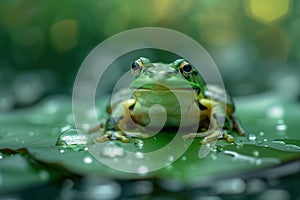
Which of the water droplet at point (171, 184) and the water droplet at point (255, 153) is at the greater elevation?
the water droplet at point (255, 153)

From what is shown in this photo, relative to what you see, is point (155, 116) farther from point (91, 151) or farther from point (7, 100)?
point (7, 100)

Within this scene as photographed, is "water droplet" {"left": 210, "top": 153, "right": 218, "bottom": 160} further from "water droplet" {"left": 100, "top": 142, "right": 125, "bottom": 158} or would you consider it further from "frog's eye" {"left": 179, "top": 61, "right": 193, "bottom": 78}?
"frog's eye" {"left": 179, "top": 61, "right": 193, "bottom": 78}

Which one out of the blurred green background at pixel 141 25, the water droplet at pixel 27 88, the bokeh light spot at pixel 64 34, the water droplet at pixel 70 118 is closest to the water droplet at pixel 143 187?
the water droplet at pixel 70 118

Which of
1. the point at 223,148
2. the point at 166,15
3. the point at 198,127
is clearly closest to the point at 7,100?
the point at 166,15

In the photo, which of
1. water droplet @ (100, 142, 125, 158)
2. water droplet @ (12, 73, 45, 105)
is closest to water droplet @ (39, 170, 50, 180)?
water droplet @ (100, 142, 125, 158)

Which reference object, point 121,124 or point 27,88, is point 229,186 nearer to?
point 121,124

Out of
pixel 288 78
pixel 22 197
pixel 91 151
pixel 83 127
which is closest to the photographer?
pixel 22 197

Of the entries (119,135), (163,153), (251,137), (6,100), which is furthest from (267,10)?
(163,153)

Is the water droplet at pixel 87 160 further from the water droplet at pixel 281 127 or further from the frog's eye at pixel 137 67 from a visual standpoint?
the water droplet at pixel 281 127
